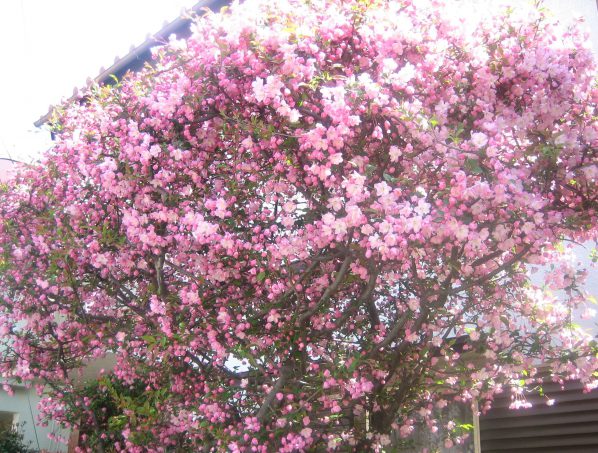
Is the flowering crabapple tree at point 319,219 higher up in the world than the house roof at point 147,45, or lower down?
lower down

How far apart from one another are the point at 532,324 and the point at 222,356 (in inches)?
97.4

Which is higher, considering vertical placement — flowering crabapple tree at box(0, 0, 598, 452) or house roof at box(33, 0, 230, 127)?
house roof at box(33, 0, 230, 127)

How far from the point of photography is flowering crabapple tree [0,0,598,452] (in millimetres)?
4070

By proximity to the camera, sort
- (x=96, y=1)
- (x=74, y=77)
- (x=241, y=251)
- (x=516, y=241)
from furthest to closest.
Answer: (x=74, y=77)
(x=96, y=1)
(x=241, y=251)
(x=516, y=241)

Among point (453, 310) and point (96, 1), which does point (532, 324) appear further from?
point (96, 1)

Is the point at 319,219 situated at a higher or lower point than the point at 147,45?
lower

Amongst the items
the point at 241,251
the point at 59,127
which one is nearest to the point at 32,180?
the point at 59,127

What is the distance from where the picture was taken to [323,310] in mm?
4793

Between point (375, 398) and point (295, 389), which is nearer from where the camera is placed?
point (295, 389)

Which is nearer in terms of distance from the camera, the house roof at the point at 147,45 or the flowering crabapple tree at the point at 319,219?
the flowering crabapple tree at the point at 319,219

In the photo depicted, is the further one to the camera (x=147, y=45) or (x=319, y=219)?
(x=147, y=45)

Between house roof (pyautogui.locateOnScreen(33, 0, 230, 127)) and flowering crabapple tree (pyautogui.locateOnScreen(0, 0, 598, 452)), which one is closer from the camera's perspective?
flowering crabapple tree (pyautogui.locateOnScreen(0, 0, 598, 452))

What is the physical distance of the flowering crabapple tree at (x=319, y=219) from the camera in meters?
4.07

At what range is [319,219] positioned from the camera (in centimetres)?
462
